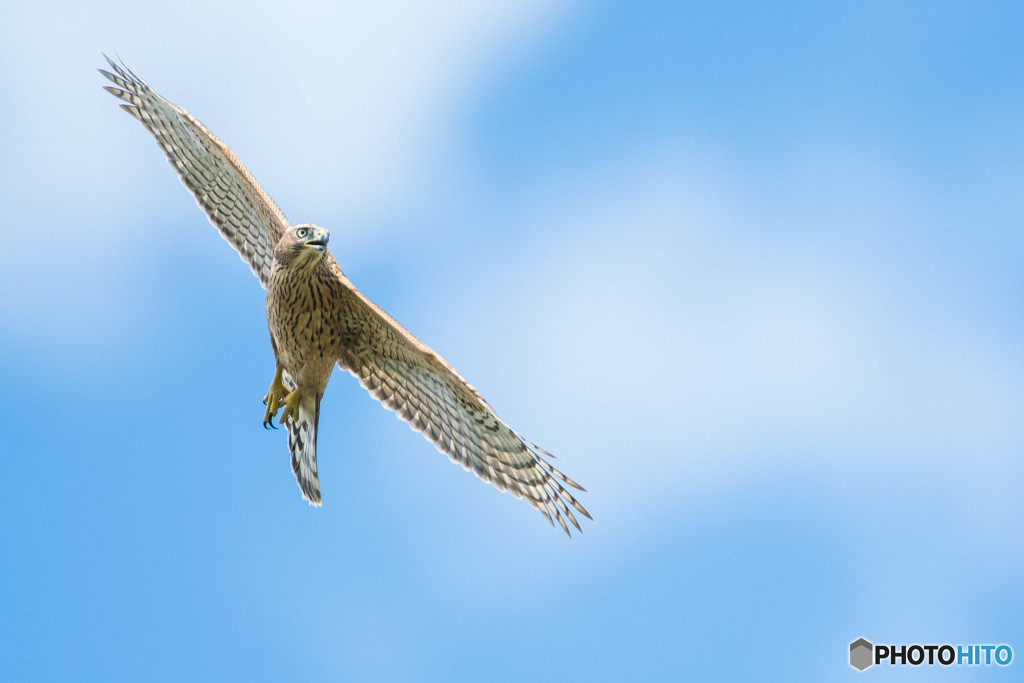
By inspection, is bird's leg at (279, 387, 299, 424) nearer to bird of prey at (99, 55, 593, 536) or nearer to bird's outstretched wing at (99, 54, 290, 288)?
bird of prey at (99, 55, 593, 536)

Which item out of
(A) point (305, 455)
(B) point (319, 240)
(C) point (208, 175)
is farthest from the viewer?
→ (C) point (208, 175)

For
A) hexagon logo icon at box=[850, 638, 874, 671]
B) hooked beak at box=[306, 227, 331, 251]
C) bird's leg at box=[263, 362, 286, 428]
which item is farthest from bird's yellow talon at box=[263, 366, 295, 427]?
hexagon logo icon at box=[850, 638, 874, 671]

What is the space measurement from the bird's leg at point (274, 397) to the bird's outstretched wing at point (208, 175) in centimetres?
99

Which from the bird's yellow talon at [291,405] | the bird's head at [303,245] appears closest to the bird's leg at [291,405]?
the bird's yellow talon at [291,405]

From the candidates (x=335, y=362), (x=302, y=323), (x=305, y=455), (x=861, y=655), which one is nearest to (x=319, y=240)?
(x=302, y=323)

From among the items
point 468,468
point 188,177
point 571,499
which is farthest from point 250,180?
point 571,499

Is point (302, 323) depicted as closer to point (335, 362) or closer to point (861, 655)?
point (335, 362)

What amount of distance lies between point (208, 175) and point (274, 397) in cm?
200

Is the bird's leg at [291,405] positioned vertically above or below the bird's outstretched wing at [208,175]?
below

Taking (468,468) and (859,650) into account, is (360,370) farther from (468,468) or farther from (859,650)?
(859,650)

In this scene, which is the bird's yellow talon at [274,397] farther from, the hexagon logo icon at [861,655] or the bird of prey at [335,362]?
the hexagon logo icon at [861,655]

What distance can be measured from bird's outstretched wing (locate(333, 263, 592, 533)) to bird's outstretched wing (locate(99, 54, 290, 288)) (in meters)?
1.15

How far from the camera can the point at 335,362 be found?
9609mm

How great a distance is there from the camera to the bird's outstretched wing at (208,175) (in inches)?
388
